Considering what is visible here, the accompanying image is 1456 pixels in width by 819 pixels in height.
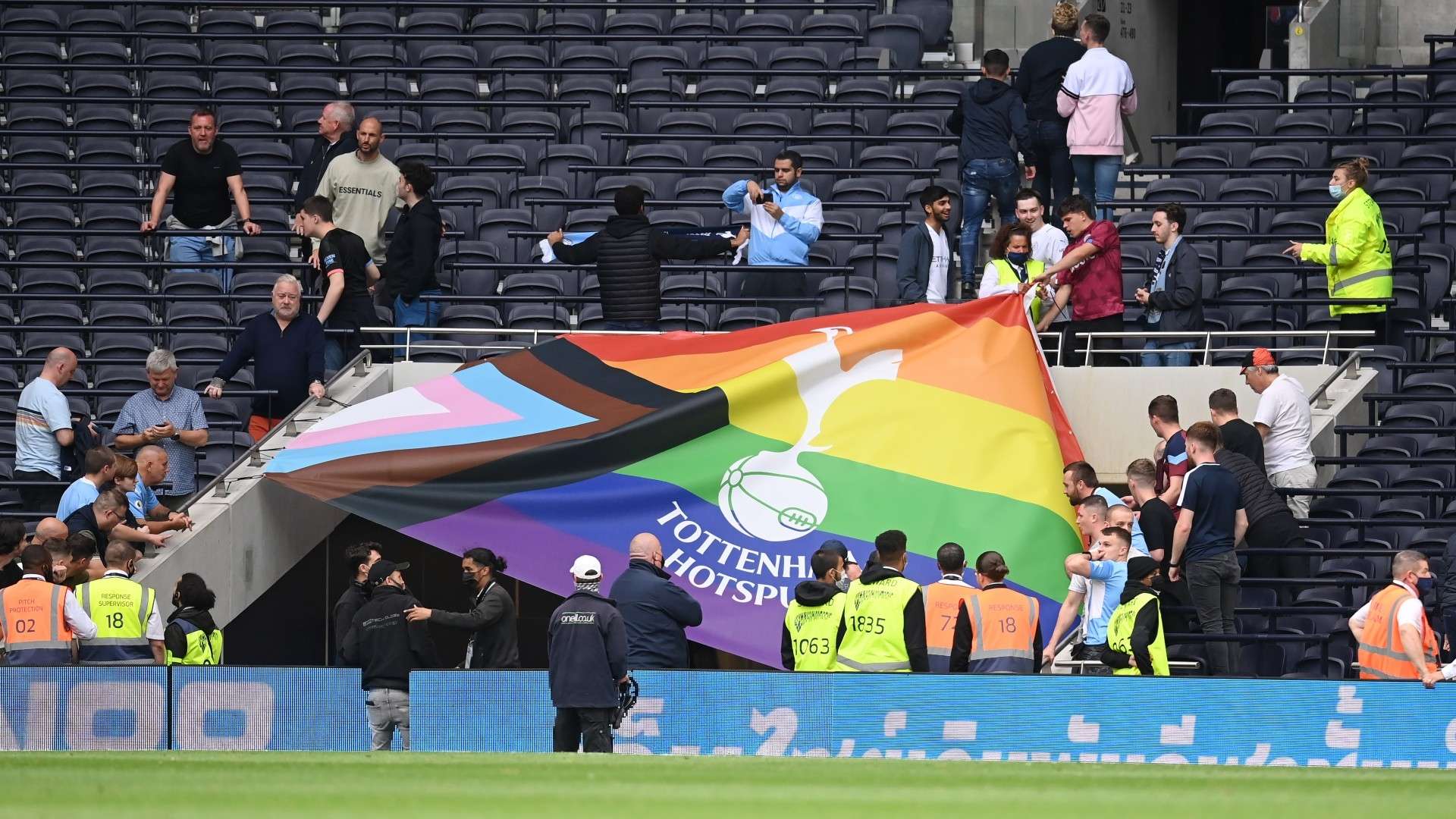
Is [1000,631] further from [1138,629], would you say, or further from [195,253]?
[195,253]

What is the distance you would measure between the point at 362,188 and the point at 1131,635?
7.16 metres

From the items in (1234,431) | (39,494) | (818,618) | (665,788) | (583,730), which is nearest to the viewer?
(665,788)

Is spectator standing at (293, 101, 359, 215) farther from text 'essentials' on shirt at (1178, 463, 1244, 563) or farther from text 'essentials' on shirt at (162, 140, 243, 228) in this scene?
text 'essentials' on shirt at (1178, 463, 1244, 563)

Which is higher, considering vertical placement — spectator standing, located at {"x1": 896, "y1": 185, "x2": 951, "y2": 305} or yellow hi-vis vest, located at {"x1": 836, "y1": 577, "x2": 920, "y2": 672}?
spectator standing, located at {"x1": 896, "y1": 185, "x2": 951, "y2": 305}

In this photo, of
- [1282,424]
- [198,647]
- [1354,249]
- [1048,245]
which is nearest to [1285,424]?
[1282,424]

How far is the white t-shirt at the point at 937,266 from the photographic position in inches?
574

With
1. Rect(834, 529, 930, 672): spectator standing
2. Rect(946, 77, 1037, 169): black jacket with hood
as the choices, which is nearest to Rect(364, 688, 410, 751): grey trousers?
Rect(834, 529, 930, 672): spectator standing

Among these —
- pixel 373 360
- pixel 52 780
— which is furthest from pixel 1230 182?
pixel 52 780

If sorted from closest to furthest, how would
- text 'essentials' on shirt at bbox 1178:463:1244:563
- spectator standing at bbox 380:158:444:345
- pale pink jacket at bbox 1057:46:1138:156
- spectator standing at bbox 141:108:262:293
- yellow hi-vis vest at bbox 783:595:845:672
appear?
yellow hi-vis vest at bbox 783:595:845:672
text 'essentials' on shirt at bbox 1178:463:1244:563
spectator standing at bbox 380:158:444:345
pale pink jacket at bbox 1057:46:1138:156
spectator standing at bbox 141:108:262:293

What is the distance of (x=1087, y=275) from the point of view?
14125 mm

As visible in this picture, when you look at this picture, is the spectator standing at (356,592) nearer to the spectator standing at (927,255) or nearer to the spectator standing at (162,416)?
the spectator standing at (162,416)

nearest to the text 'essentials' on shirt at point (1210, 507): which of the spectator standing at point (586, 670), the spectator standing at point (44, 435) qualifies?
the spectator standing at point (586, 670)

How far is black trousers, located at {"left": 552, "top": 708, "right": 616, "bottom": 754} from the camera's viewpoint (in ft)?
34.4

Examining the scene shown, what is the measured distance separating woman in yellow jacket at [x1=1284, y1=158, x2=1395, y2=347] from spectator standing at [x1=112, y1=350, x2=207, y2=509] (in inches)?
292
